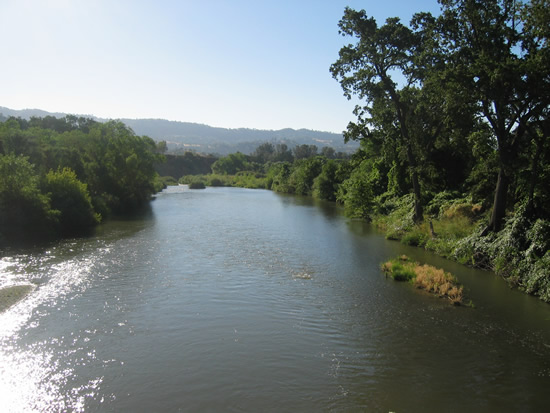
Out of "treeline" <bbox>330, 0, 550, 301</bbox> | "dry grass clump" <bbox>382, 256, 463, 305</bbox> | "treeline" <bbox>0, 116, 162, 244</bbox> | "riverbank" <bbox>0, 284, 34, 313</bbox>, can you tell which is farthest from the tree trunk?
"treeline" <bbox>0, 116, 162, 244</bbox>

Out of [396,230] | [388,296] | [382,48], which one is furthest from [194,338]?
[382,48]

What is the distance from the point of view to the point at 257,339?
1348cm

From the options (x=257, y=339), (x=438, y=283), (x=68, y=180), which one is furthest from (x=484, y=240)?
(x=68, y=180)

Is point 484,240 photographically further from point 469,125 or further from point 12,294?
point 12,294

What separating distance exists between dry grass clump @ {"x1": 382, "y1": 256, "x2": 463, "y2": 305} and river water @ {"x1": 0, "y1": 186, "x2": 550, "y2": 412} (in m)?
0.61

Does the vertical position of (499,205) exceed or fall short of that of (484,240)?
it exceeds it

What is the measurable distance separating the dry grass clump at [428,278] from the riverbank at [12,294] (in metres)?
17.0

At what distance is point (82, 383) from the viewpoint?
34.8 feet

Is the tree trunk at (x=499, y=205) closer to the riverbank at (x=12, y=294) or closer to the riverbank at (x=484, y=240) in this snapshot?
the riverbank at (x=484, y=240)

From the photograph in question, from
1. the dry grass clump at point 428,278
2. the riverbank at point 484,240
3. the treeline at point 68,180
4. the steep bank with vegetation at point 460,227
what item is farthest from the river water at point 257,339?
the treeline at point 68,180

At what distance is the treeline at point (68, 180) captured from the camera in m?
28.9

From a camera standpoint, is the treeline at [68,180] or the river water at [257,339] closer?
the river water at [257,339]

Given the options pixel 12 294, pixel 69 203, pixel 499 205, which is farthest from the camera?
pixel 69 203

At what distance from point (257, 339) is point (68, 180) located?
28600mm
